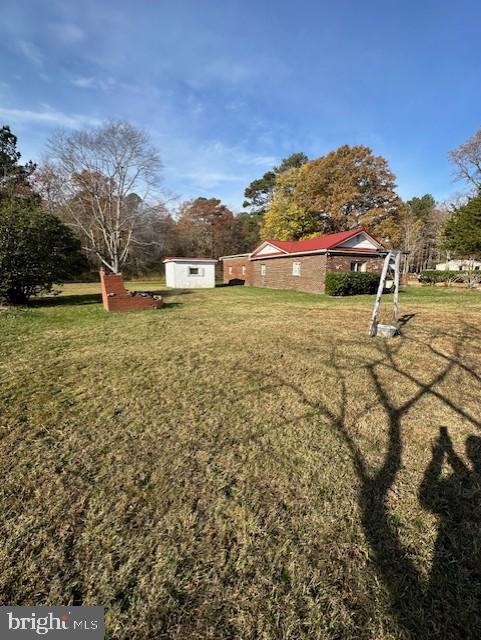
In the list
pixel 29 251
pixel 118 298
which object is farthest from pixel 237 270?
pixel 29 251

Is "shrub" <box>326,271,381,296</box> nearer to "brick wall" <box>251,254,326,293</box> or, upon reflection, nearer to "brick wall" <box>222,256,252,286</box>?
"brick wall" <box>251,254,326,293</box>

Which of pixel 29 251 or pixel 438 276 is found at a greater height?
pixel 29 251

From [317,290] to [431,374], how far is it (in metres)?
12.7

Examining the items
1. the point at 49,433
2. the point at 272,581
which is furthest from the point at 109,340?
the point at 272,581

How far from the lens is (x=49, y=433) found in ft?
9.34

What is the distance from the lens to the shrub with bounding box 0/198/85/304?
31.3 feet

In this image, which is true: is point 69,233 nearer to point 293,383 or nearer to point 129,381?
point 129,381

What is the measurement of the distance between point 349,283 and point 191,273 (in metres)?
11.2

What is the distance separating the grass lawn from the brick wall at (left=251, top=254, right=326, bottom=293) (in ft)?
41.2

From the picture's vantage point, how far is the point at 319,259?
1666 centimetres

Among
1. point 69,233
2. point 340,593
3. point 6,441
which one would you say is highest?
point 69,233

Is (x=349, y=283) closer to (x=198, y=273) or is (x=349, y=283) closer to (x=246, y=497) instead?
(x=198, y=273)

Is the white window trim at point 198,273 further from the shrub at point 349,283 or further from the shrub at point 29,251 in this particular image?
the shrub at point 29,251

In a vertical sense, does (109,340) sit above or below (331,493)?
above
